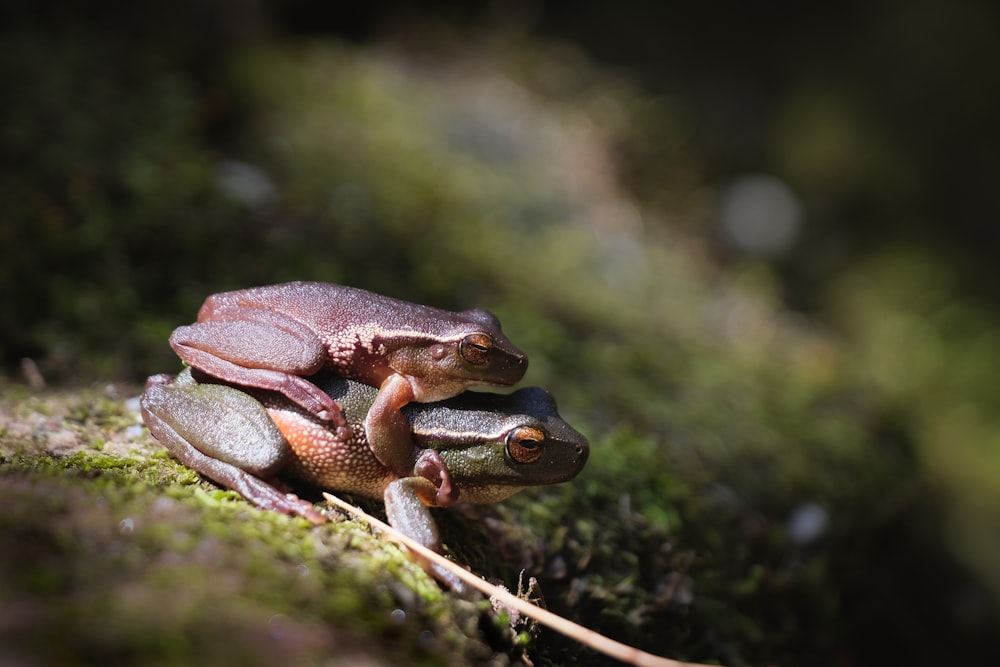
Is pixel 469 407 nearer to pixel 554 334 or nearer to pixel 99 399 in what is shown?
pixel 99 399

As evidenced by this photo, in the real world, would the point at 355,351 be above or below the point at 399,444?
above

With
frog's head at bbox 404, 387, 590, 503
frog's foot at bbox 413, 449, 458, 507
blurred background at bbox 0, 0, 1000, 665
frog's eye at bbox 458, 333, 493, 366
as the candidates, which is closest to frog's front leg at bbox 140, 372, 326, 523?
frog's foot at bbox 413, 449, 458, 507

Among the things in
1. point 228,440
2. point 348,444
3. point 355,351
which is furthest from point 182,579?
point 355,351

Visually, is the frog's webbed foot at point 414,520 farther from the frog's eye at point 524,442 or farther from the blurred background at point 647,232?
the blurred background at point 647,232

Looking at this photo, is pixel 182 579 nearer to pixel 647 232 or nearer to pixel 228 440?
pixel 228 440

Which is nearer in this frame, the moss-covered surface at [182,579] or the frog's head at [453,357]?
the moss-covered surface at [182,579]

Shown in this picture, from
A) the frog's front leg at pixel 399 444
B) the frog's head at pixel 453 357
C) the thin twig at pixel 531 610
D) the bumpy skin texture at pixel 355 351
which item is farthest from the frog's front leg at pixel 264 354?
the thin twig at pixel 531 610

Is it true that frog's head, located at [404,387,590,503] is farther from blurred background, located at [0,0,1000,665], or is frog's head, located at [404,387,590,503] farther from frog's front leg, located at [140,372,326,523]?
blurred background, located at [0,0,1000,665]
